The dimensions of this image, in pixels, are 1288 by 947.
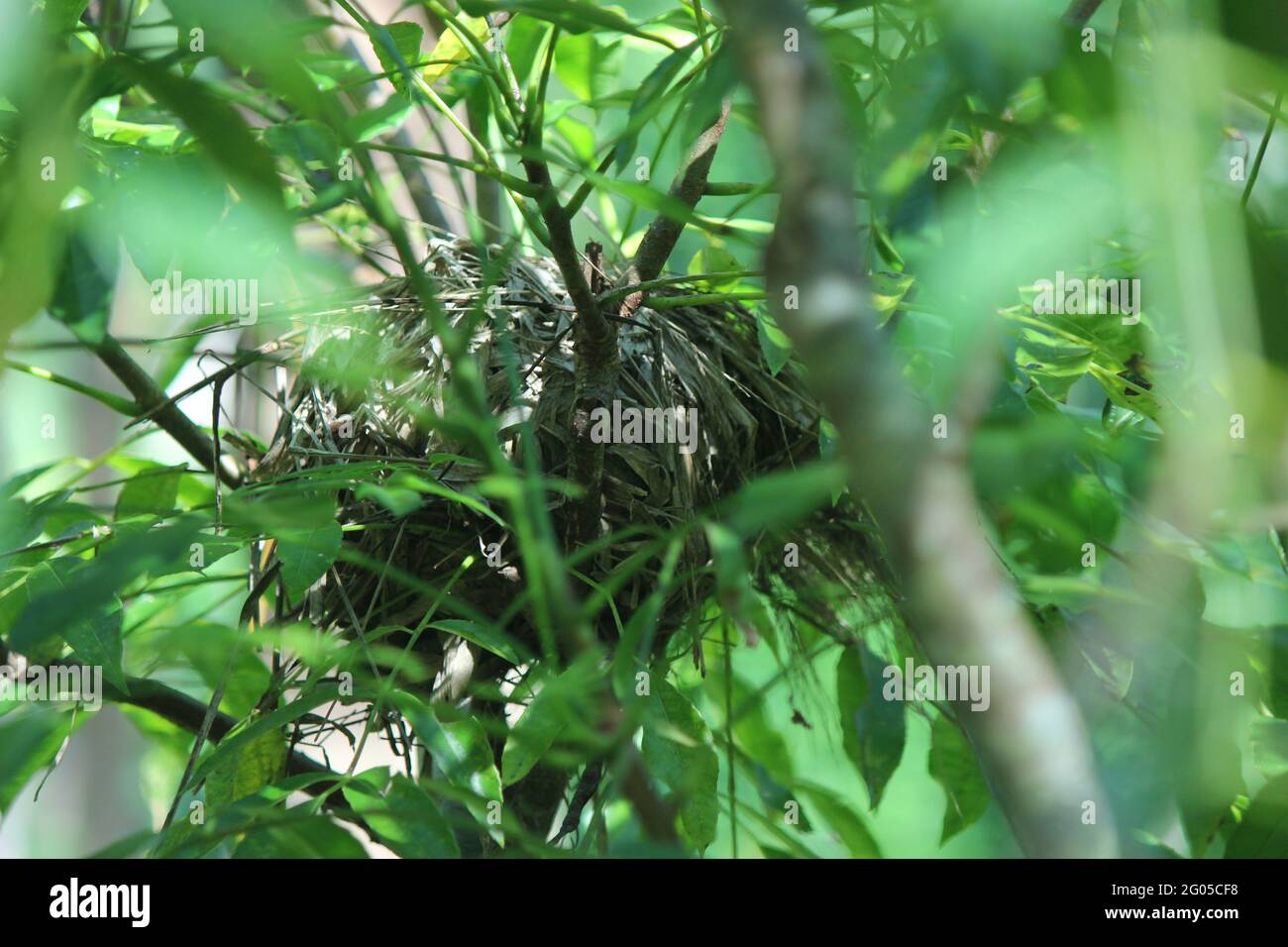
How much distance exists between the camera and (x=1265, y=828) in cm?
45

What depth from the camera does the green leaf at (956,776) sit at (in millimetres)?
646

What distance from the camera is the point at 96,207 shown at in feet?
1.73

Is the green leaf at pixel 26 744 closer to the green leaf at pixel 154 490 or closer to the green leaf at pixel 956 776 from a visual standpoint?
the green leaf at pixel 154 490

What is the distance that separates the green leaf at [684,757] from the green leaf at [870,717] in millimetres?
179

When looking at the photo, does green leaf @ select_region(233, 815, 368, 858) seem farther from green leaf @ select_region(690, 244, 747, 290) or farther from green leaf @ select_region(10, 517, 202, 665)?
green leaf @ select_region(690, 244, 747, 290)

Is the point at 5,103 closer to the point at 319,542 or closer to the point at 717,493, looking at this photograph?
the point at 319,542

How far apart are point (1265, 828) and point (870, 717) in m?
0.25

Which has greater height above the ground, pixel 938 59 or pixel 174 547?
pixel 938 59

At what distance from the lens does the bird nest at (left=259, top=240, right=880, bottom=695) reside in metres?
0.62

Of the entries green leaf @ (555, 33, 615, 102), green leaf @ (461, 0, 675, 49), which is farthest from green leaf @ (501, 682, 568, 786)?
green leaf @ (555, 33, 615, 102)

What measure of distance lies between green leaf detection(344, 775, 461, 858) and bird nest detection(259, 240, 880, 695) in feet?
0.69

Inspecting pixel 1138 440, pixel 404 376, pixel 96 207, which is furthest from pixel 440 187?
pixel 1138 440

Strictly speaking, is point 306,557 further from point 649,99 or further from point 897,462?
point 897,462
